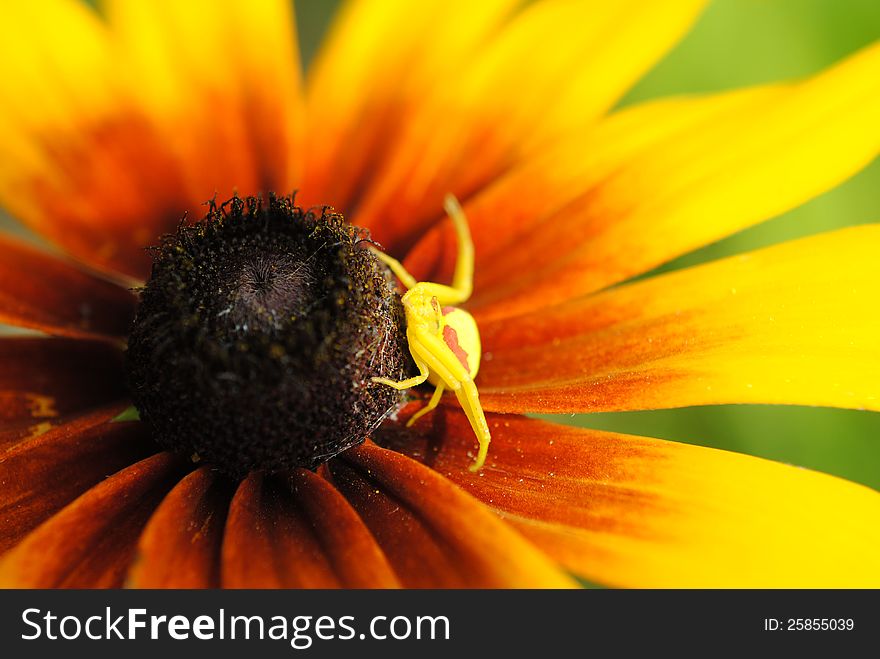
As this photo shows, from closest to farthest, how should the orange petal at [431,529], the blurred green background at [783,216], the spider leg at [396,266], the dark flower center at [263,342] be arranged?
the orange petal at [431,529], the dark flower center at [263,342], the spider leg at [396,266], the blurred green background at [783,216]

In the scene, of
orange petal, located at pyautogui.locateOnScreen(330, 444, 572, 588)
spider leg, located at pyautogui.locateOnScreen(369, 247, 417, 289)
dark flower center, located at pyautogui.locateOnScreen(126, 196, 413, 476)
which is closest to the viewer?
orange petal, located at pyautogui.locateOnScreen(330, 444, 572, 588)

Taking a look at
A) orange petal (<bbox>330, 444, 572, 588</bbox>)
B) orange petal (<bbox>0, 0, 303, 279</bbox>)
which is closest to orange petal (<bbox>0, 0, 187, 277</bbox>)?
orange petal (<bbox>0, 0, 303, 279</bbox>)

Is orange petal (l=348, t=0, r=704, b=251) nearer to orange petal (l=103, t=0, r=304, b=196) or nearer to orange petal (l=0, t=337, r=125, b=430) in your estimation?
orange petal (l=103, t=0, r=304, b=196)

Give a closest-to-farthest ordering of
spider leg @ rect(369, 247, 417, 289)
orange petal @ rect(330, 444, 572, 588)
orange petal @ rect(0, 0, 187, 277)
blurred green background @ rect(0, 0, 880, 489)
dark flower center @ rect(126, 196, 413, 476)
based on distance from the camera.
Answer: orange petal @ rect(330, 444, 572, 588), dark flower center @ rect(126, 196, 413, 476), spider leg @ rect(369, 247, 417, 289), orange petal @ rect(0, 0, 187, 277), blurred green background @ rect(0, 0, 880, 489)

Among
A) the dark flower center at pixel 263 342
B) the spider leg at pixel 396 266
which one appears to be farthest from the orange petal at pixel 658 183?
the dark flower center at pixel 263 342

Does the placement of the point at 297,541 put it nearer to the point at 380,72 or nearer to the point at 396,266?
the point at 396,266

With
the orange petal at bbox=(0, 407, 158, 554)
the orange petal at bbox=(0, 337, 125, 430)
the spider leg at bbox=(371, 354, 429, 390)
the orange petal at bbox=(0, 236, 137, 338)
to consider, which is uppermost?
the orange petal at bbox=(0, 236, 137, 338)

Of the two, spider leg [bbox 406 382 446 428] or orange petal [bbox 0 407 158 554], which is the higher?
spider leg [bbox 406 382 446 428]

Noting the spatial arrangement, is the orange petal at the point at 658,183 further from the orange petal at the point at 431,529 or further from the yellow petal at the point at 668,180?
the orange petal at the point at 431,529
